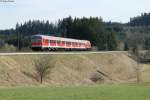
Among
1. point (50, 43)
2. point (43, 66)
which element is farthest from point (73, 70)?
point (43, 66)

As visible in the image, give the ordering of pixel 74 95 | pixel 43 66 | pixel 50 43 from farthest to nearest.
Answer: pixel 50 43, pixel 43 66, pixel 74 95

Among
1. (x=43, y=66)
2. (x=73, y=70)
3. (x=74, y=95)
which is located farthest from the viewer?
(x=73, y=70)

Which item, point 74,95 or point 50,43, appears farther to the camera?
point 50,43

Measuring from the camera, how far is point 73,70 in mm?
68750

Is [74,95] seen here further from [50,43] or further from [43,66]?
[50,43]

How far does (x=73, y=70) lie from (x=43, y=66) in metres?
12.3

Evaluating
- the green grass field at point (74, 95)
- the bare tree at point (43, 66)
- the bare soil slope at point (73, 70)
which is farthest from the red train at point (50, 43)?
the green grass field at point (74, 95)

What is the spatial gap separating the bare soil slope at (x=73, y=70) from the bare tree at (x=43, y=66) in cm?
74

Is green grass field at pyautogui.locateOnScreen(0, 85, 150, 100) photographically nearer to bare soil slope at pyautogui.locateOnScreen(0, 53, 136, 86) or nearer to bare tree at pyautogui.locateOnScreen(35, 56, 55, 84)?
bare soil slope at pyautogui.locateOnScreen(0, 53, 136, 86)

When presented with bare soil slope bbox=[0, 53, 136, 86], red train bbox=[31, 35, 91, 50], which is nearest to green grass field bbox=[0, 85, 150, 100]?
bare soil slope bbox=[0, 53, 136, 86]

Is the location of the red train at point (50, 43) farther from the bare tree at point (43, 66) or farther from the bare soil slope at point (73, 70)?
the bare tree at point (43, 66)

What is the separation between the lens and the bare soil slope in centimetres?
5272

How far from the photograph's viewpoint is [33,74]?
187 feet

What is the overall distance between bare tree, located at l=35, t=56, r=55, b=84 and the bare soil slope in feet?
2.43
